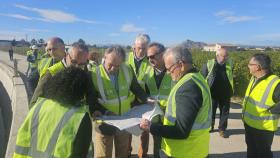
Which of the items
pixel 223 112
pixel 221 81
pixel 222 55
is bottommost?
pixel 223 112

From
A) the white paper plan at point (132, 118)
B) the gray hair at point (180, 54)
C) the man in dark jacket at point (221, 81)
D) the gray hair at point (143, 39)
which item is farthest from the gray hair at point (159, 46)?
the man in dark jacket at point (221, 81)

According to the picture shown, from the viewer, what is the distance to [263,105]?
4.62m

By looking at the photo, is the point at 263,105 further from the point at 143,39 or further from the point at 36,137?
the point at 36,137

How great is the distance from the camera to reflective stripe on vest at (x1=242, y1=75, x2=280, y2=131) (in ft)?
15.0

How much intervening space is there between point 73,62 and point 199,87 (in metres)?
1.83

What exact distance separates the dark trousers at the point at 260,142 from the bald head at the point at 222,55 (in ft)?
9.08

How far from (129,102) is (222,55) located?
3.62 metres

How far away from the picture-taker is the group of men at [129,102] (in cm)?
245

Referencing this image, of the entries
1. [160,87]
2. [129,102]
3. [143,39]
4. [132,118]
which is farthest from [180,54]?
[143,39]

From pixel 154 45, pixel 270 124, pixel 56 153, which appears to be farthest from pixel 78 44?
pixel 270 124

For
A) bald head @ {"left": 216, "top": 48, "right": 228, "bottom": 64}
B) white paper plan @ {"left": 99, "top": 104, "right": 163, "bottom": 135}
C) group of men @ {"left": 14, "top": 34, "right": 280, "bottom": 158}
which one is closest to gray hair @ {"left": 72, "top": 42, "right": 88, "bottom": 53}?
group of men @ {"left": 14, "top": 34, "right": 280, "bottom": 158}

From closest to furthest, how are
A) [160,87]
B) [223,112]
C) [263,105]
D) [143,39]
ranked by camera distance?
[263,105] < [160,87] < [143,39] < [223,112]

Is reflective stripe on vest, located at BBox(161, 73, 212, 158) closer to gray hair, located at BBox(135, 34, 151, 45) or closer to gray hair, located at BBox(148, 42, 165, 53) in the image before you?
gray hair, located at BBox(148, 42, 165, 53)

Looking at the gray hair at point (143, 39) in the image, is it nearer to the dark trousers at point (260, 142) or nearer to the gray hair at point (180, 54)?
the dark trousers at point (260, 142)
